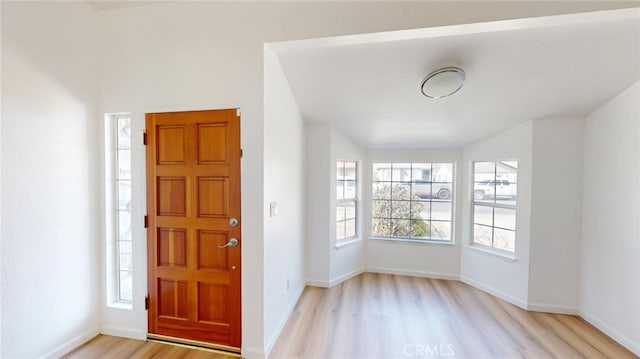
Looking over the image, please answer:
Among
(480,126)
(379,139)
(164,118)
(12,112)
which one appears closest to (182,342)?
(164,118)

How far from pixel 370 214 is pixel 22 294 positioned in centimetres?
360

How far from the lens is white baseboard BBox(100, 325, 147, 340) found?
7.07 ft

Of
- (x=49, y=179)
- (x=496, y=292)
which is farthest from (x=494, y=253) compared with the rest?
(x=49, y=179)

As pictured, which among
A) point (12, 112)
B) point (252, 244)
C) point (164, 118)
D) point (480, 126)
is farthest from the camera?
point (480, 126)

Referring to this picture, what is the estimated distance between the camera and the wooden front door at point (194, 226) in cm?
199

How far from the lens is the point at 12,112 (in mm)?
1650

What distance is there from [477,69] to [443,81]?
298 millimetres

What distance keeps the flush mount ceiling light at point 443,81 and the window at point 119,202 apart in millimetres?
2592

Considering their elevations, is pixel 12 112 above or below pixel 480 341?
above

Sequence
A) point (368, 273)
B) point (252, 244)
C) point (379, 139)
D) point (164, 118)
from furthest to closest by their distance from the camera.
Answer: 1. point (368, 273)
2. point (379, 139)
3. point (164, 118)
4. point (252, 244)

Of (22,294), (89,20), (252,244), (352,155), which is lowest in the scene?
(22,294)

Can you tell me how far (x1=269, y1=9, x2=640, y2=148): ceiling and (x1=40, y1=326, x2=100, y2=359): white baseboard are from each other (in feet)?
9.11

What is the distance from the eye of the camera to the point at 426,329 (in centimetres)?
239

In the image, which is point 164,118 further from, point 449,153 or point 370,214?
point 449,153
